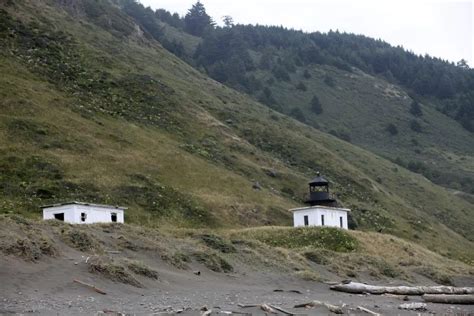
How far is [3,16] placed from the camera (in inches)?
3516

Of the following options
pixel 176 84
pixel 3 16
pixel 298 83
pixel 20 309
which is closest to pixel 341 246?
pixel 20 309

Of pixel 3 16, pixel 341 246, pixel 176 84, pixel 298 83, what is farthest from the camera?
pixel 298 83

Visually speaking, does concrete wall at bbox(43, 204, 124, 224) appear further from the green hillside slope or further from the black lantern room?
the green hillside slope

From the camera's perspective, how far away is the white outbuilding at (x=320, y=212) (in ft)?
181

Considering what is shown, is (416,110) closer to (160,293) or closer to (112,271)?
(160,293)

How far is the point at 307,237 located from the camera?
4953 cm

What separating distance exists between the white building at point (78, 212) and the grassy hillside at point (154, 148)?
356 cm

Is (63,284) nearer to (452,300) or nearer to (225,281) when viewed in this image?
(225,281)

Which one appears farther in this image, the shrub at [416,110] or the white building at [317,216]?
the shrub at [416,110]

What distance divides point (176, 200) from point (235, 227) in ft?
19.7

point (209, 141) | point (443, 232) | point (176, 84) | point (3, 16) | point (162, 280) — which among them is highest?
point (3, 16)

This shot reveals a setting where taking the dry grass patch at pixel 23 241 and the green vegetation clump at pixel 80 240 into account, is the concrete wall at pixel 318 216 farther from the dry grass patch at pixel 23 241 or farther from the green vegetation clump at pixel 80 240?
the dry grass patch at pixel 23 241

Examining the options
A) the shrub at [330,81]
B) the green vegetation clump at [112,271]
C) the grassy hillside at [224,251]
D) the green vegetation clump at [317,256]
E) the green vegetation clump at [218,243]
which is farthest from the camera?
the shrub at [330,81]

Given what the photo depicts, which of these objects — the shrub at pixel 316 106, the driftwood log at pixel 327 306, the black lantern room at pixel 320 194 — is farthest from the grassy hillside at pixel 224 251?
the shrub at pixel 316 106
